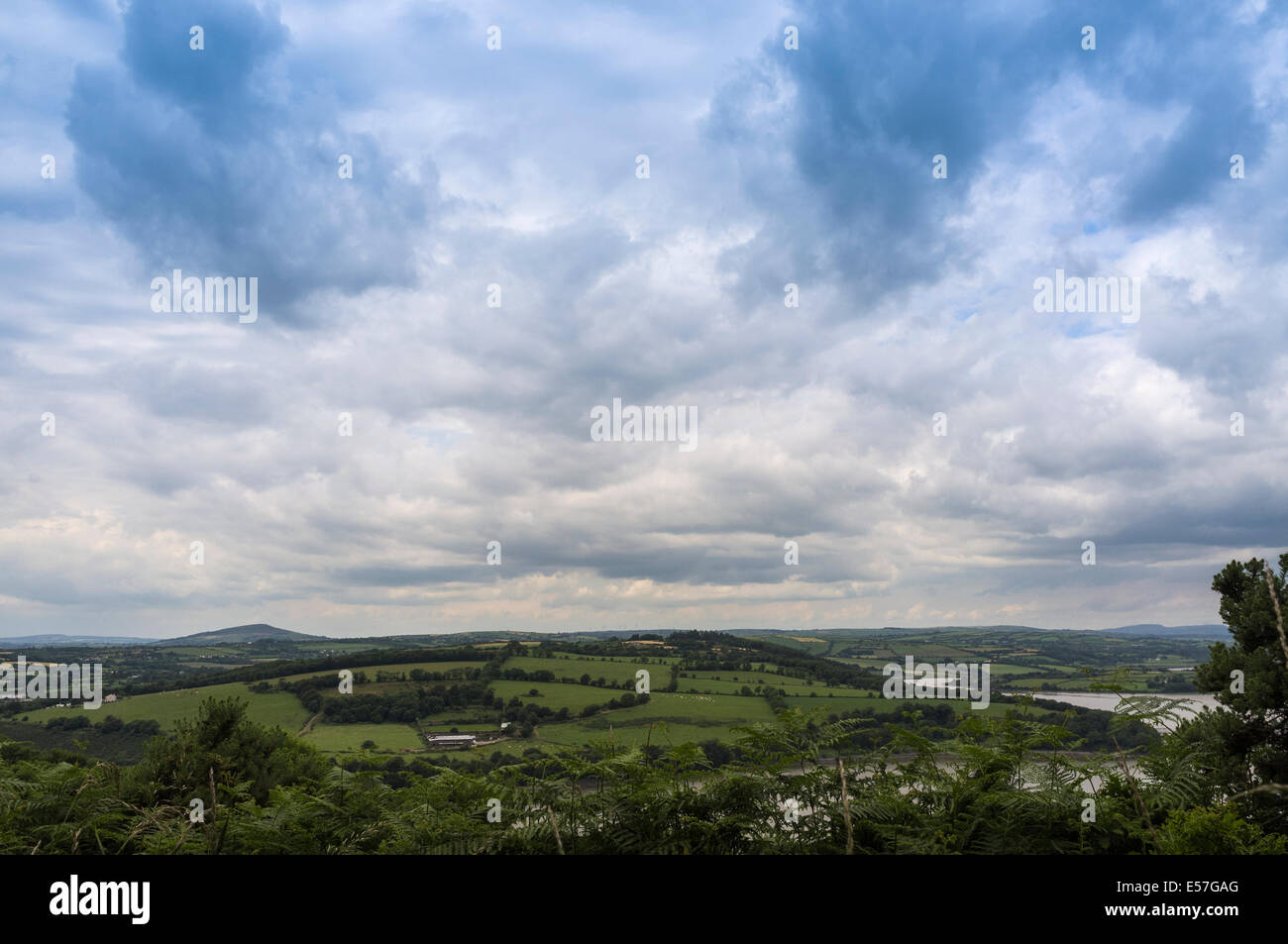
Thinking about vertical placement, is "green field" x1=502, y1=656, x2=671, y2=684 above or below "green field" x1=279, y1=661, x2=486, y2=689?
below

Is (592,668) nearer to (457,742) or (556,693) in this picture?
(556,693)

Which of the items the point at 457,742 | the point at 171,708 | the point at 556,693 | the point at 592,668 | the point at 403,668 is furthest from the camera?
the point at 592,668

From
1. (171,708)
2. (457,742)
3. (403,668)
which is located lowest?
(403,668)

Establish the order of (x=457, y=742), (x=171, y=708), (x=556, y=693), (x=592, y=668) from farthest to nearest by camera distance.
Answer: (x=592, y=668) < (x=556, y=693) < (x=171, y=708) < (x=457, y=742)

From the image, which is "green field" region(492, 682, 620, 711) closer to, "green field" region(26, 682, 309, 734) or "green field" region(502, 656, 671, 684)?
"green field" region(502, 656, 671, 684)

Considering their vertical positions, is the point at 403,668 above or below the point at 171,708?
below

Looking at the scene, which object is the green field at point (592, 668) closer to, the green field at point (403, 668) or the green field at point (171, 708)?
the green field at point (403, 668)

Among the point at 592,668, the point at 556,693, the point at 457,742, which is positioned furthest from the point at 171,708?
the point at 457,742

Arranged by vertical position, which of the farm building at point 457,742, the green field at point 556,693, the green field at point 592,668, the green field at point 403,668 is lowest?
the green field at point 592,668

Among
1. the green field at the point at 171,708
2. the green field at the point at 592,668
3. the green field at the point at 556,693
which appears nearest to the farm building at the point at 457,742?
the green field at the point at 556,693

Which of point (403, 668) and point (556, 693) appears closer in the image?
point (556, 693)

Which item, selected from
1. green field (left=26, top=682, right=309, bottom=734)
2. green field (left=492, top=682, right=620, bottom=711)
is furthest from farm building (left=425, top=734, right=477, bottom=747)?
green field (left=26, top=682, right=309, bottom=734)

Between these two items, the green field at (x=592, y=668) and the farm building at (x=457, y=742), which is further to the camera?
the green field at (x=592, y=668)
